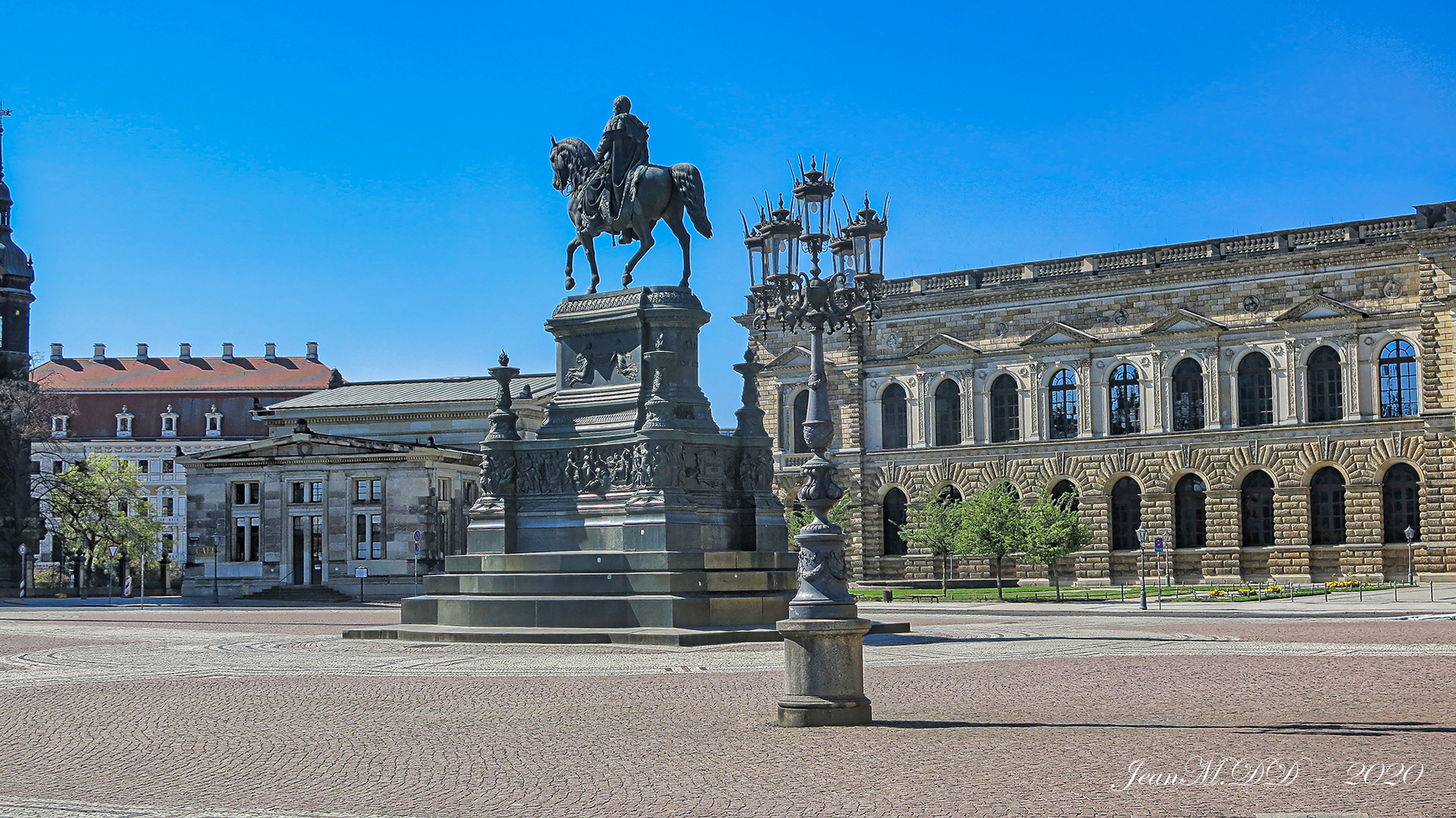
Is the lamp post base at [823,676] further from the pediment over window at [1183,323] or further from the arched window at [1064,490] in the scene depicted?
the arched window at [1064,490]

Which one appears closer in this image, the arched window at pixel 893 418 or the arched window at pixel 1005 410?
the arched window at pixel 1005 410

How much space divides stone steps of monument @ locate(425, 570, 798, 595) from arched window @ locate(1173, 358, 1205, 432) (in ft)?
154

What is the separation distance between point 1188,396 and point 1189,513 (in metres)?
5.32

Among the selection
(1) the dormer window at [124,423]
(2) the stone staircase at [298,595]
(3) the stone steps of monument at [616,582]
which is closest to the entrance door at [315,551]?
(2) the stone staircase at [298,595]

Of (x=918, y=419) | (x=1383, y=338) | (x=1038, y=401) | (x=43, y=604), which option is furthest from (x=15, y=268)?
(x=1383, y=338)

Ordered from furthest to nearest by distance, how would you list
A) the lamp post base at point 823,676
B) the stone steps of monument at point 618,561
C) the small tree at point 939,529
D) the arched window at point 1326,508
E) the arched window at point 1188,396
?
the arched window at point 1188,396 → the small tree at point 939,529 → the arched window at point 1326,508 → the stone steps of monument at point 618,561 → the lamp post base at point 823,676

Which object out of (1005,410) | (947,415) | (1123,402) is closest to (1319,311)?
(1123,402)

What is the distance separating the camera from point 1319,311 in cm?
6700

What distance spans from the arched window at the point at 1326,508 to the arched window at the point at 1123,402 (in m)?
8.33

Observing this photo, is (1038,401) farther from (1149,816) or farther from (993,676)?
(1149,816)

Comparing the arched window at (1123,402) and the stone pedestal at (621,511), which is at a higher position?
the arched window at (1123,402)

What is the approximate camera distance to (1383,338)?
65750mm

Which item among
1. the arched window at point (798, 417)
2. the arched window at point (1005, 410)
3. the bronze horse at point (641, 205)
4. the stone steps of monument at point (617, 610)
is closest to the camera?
the stone steps of monument at point (617, 610)

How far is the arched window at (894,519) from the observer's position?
78.8 m
